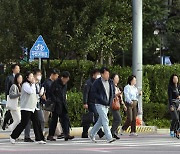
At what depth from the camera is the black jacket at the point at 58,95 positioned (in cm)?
1583

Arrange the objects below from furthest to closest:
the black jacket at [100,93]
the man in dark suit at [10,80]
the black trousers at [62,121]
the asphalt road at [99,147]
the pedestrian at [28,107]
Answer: the man in dark suit at [10,80] < the black trousers at [62,121] < the black jacket at [100,93] < the pedestrian at [28,107] < the asphalt road at [99,147]

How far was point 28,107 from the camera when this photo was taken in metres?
14.8

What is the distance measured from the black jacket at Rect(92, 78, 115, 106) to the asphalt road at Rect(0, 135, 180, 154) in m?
1.03

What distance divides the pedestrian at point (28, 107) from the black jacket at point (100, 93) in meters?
1.46

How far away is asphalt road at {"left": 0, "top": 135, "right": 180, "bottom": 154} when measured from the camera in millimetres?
13477

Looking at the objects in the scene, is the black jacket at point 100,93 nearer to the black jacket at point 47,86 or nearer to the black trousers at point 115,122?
the black trousers at point 115,122

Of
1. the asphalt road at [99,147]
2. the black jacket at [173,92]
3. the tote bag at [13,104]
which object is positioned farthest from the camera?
the black jacket at [173,92]

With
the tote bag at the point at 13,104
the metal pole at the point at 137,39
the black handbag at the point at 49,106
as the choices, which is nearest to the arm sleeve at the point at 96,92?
the black handbag at the point at 49,106

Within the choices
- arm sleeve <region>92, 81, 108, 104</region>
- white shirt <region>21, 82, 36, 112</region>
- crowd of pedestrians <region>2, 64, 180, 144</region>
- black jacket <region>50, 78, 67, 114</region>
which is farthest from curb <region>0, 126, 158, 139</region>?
arm sleeve <region>92, 81, 108, 104</region>

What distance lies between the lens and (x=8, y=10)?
22281 mm

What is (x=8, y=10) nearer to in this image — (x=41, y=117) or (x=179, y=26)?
(x=41, y=117)

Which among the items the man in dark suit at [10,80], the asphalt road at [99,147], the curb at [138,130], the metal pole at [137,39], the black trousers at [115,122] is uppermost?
the metal pole at [137,39]

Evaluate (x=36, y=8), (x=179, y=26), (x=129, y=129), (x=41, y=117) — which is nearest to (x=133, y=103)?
(x=129, y=129)

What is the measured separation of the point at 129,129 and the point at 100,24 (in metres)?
4.39
